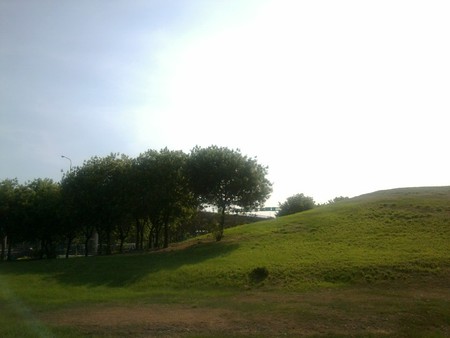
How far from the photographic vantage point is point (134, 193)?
153 ft

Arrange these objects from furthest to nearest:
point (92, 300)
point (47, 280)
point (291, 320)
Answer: point (47, 280), point (92, 300), point (291, 320)

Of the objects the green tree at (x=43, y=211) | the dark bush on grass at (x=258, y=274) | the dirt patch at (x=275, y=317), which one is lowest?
the dirt patch at (x=275, y=317)

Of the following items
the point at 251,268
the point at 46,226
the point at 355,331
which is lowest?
the point at 355,331

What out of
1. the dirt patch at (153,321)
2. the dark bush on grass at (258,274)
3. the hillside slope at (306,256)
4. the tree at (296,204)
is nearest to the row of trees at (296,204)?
the tree at (296,204)

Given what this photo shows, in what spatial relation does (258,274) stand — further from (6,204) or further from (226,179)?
(6,204)

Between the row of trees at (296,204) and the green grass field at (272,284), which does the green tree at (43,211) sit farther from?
the row of trees at (296,204)

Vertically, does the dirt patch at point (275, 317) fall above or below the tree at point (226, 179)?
below

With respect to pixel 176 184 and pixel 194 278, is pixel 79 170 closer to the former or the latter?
pixel 176 184

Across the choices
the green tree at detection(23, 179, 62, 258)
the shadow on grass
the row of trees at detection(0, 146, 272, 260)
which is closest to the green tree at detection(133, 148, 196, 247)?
the row of trees at detection(0, 146, 272, 260)

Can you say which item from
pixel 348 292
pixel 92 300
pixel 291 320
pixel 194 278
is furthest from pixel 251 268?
pixel 291 320

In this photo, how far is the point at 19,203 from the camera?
5262 centimetres

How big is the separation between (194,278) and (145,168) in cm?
2019

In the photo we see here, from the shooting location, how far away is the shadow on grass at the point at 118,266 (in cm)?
3061

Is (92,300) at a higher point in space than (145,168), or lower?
lower
